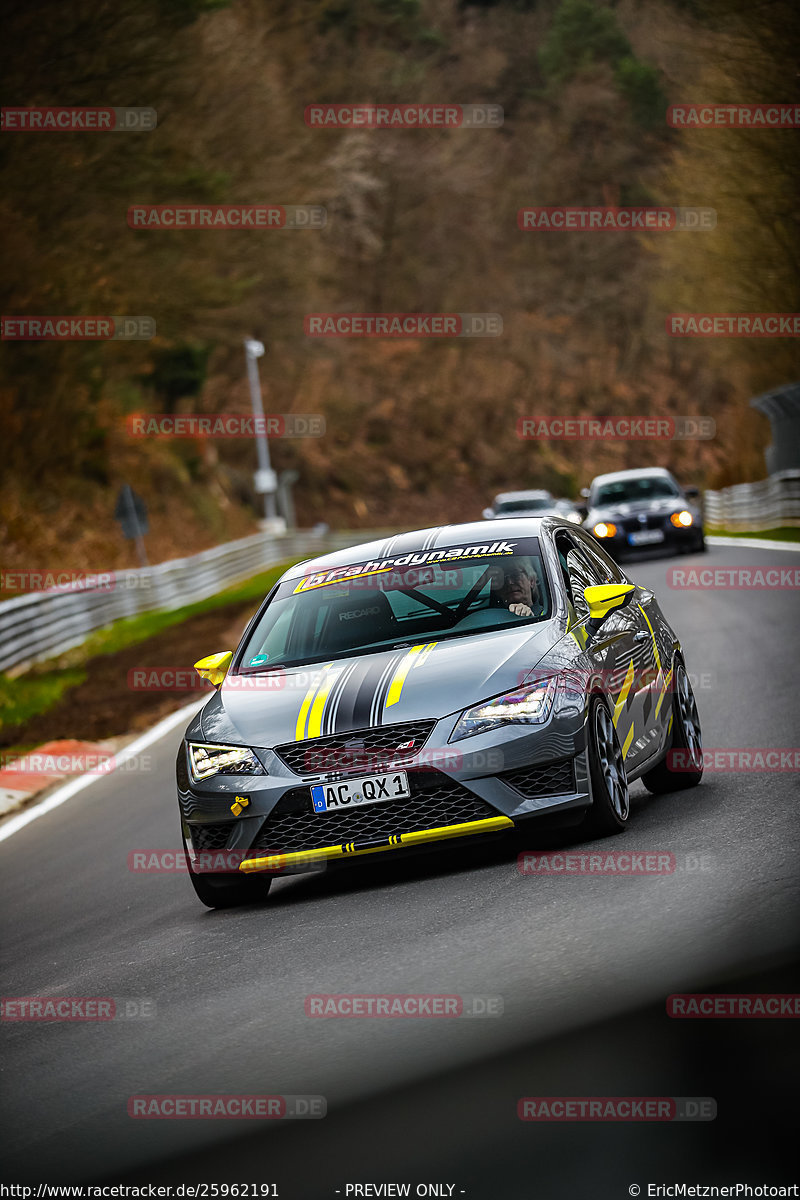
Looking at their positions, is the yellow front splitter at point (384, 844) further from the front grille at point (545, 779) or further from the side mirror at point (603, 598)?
the side mirror at point (603, 598)

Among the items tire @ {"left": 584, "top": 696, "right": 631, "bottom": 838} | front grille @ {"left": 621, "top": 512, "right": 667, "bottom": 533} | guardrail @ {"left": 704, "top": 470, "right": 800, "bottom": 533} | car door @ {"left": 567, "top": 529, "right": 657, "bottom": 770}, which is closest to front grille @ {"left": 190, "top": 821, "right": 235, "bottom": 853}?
tire @ {"left": 584, "top": 696, "right": 631, "bottom": 838}

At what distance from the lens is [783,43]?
118ft

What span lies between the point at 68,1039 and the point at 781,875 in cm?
262

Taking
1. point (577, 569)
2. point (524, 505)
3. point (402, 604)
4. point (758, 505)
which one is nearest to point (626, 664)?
point (577, 569)

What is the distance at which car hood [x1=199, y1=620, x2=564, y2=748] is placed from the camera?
6637mm

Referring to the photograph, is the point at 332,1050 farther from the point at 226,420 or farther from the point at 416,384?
the point at 416,384

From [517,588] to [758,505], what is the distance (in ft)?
108

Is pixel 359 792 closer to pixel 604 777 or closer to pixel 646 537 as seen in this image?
pixel 604 777

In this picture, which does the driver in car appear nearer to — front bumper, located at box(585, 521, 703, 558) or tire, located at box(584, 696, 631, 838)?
tire, located at box(584, 696, 631, 838)

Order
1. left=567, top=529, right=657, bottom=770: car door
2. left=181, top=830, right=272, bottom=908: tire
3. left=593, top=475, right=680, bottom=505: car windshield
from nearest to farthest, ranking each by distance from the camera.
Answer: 1. left=181, top=830, right=272, bottom=908: tire
2. left=567, top=529, right=657, bottom=770: car door
3. left=593, top=475, right=680, bottom=505: car windshield

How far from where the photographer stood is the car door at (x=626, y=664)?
734 cm

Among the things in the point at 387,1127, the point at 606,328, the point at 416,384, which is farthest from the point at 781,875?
the point at 606,328

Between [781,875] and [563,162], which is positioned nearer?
[781,875]

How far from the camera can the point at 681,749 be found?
8.38 m
